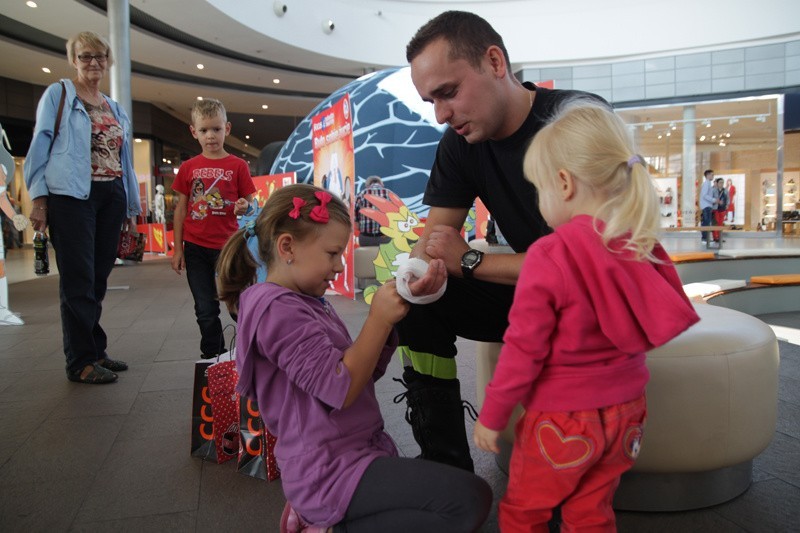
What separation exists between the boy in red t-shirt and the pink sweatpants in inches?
84.4

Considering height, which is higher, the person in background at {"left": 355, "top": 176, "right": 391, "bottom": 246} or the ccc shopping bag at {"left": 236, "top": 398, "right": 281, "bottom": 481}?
the person in background at {"left": 355, "top": 176, "right": 391, "bottom": 246}

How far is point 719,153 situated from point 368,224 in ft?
42.0

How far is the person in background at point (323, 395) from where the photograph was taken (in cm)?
116

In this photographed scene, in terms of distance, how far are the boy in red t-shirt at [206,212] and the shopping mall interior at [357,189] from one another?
38 cm

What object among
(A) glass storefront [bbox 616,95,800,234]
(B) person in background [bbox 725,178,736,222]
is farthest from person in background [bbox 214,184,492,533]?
(B) person in background [bbox 725,178,736,222]

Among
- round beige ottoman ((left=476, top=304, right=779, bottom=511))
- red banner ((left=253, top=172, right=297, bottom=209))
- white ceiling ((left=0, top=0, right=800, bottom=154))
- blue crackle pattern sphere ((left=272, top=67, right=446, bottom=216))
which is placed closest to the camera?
round beige ottoman ((left=476, top=304, right=779, bottom=511))

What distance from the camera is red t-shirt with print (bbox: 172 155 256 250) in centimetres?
298

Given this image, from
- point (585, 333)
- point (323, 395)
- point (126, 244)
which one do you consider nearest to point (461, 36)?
point (585, 333)

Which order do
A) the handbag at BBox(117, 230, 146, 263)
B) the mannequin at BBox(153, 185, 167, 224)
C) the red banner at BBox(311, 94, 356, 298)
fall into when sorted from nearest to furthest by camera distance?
the handbag at BBox(117, 230, 146, 263) → the red banner at BBox(311, 94, 356, 298) → the mannequin at BBox(153, 185, 167, 224)

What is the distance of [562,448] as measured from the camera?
1.08 metres

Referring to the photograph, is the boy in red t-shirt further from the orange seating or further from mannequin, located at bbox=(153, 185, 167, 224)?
mannequin, located at bbox=(153, 185, 167, 224)

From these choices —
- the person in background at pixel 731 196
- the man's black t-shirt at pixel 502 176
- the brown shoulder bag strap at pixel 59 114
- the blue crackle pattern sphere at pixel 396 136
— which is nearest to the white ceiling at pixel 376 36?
Result: the person in background at pixel 731 196

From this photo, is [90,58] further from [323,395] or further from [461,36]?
[323,395]

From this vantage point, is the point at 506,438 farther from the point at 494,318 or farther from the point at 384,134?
the point at 384,134
